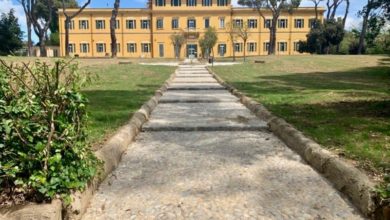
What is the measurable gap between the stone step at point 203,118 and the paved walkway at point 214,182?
8cm

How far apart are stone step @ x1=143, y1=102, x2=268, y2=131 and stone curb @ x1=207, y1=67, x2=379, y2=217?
2.40 ft

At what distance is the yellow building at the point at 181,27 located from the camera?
7006cm

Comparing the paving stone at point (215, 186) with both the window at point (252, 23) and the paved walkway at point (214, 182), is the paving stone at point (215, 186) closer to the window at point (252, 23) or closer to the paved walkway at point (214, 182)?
the paved walkway at point (214, 182)

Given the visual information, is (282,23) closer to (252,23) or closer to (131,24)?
(252,23)

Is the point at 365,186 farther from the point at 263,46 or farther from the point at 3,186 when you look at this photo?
the point at 263,46

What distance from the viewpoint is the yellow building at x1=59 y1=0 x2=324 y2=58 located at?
2758 inches

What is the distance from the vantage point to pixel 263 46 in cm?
7112

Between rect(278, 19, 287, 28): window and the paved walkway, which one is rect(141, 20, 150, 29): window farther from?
the paved walkway

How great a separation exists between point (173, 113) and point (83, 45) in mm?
65517

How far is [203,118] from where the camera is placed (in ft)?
26.5

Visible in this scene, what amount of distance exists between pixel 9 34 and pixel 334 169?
44963mm

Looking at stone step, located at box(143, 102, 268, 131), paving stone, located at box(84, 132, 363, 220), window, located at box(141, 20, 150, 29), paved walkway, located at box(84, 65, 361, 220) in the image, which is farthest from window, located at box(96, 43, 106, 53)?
paving stone, located at box(84, 132, 363, 220)

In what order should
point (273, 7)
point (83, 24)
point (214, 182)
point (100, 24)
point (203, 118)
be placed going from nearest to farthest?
1. point (214, 182)
2. point (203, 118)
3. point (273, 7)
4. point (100, 24)
5. point (83, 24)

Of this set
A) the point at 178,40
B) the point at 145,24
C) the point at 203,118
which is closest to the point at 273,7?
the point at 178,40
